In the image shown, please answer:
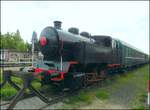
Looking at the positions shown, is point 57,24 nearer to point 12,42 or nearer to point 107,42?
point 107,42

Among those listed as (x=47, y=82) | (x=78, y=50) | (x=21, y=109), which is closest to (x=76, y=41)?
(x=78, y=50)

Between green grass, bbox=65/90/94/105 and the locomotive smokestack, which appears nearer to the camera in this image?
green grass, bbox=65/90/94/105

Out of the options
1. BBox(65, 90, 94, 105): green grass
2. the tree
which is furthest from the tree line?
BBox(65, 90, 94, 105): green grass

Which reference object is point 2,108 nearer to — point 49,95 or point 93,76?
point 49,95

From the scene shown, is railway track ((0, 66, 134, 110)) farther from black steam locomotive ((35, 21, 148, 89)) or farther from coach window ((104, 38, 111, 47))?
coach window ((104, 38, 111, 47))

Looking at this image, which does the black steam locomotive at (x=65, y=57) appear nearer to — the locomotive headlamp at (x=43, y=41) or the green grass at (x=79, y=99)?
the locomotive headlamp at (x=43, y=41)

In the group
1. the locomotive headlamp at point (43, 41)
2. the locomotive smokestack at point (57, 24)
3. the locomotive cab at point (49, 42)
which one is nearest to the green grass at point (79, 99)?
the locomotive cab at point (49, 42)

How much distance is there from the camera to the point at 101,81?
1518cm

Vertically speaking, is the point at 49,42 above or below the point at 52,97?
above

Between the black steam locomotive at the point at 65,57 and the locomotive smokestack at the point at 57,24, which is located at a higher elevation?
the locomotive smokestack at the point at 57,24

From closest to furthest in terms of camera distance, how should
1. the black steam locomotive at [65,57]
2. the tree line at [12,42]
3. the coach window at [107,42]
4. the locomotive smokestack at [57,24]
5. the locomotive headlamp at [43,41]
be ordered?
the black steam locomotive at [65,57] < the locomotive headlamp at [43,41] < the locomotive smokestack at [57,24] < the coach window at [107,42] < the tree line at [12,42]

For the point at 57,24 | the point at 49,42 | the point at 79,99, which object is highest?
the point at 57,24

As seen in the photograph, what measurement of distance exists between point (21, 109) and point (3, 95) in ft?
6.61

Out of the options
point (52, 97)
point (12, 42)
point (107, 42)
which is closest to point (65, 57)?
point (52, 97)
